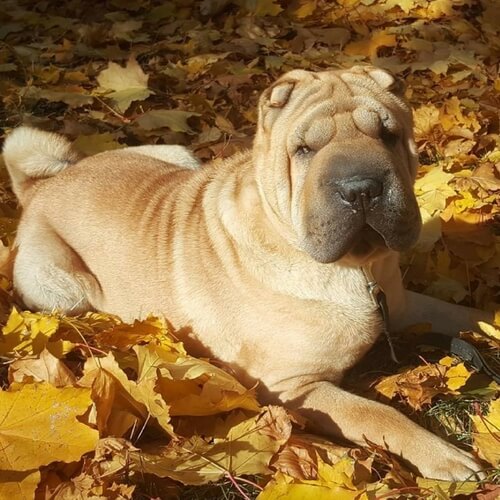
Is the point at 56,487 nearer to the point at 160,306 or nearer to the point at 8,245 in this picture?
the point at 160,306

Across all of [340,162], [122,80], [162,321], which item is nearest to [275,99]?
[340,162]

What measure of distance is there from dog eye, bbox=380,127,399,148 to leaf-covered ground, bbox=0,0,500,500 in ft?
2.55

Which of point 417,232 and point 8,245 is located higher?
point 417,232

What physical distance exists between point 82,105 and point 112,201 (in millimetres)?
1926

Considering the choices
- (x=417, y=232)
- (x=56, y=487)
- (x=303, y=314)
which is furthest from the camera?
(x=303, y=314)

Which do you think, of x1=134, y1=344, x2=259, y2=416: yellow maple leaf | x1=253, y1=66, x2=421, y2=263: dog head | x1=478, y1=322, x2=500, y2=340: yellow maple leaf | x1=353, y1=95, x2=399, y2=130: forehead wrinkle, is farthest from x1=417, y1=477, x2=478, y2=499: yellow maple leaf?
x1=353, y1=95, x2=399, y2=130: forehead wrinkle

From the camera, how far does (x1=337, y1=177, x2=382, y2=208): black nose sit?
227 centimetres

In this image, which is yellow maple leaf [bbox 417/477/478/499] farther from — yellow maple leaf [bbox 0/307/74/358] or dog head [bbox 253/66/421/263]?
yellow maple leaf [bbox 0/307/74/358]

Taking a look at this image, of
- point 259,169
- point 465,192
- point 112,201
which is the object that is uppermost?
point 259,169

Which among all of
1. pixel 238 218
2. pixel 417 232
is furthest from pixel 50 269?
pixel 417 232

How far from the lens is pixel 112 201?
3201mm

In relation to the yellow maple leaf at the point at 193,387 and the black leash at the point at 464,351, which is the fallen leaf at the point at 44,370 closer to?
the yellow maple leaf at the point at 193,387

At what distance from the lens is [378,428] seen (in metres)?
2.40

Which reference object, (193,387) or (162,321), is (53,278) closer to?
(162,321)
